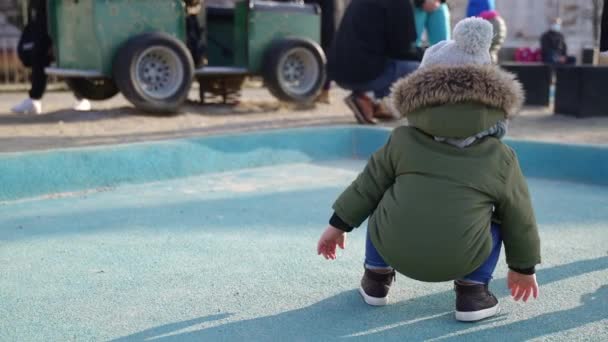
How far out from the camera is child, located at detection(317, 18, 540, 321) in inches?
74.0

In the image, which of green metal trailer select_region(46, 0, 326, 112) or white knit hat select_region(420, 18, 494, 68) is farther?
green metal trailer select_region(46, 0, 326, 112)

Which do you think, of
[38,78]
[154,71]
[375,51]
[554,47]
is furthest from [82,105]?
[554,47]

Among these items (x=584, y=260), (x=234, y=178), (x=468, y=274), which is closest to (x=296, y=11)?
(x=234, y=178)

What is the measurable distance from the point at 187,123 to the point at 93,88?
1233mm

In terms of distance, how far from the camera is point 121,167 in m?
4.02

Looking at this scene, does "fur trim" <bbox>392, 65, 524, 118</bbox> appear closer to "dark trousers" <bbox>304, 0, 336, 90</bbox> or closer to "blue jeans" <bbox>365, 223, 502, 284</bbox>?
"blue jeans" <bbox>365, 223, 502, 284</bbox>

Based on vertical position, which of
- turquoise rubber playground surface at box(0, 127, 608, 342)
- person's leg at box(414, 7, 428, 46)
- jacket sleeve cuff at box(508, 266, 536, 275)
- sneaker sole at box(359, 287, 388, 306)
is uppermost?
person's leg at box(414, 7, 428, 46)

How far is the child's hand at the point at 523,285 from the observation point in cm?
194

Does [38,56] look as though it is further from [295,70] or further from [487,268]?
[487,268]

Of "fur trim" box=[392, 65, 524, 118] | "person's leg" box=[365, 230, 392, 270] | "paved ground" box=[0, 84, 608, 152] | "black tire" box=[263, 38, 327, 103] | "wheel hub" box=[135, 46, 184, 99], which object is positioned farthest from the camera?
"black tire" box=[263, 38, 327, 103]

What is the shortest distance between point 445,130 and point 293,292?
72 centimetres

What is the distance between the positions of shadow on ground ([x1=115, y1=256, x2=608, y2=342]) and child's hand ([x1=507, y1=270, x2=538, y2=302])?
9 centimetres

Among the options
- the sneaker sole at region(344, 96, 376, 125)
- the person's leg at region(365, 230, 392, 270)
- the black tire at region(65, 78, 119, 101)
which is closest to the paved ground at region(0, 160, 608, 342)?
the person's leg at region(365, 230, 392, 270)

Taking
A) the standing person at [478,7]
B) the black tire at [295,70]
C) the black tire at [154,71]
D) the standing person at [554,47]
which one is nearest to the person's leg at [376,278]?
the black tire at [154,71]
